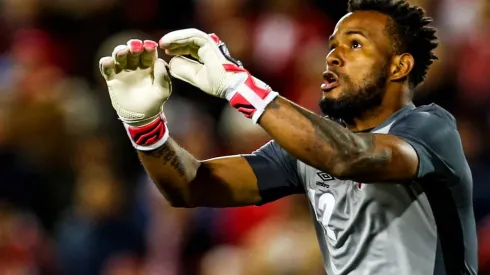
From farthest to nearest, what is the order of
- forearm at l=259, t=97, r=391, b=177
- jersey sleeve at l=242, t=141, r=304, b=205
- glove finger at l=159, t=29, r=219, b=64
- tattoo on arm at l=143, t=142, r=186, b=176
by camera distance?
jersey sleeve at l=242, t=141, r=304, b=205 < tattoo on arm at l=143, t=142, r=186, b=176 < glove finger at l=159, t=29, r=219, b=64 < forearm at l=259, t=97, r=391, b=177

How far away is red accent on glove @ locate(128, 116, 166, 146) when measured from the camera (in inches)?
141

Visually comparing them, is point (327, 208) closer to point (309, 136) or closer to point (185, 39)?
point (309, 136)

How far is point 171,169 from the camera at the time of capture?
367 cm

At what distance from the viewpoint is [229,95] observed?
3.13 metres

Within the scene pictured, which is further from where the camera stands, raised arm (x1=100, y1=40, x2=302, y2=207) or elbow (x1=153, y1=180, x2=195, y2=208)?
elbow (x1=153, y1=180, x2=195, y2=208)

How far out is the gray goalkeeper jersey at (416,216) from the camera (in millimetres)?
3312

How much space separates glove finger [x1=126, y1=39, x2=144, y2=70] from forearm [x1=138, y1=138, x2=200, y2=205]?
34cm

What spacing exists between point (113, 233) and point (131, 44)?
329 centimetres

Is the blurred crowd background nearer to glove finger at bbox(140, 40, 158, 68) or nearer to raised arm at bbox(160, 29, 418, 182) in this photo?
glove finger at bbox(140, 40, 158, 68)

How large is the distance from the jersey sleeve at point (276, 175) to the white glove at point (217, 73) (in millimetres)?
652

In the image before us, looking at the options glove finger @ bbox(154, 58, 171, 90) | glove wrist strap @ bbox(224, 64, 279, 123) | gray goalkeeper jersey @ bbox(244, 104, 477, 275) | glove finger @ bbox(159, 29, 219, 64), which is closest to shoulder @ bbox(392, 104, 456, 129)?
gray goalkeeper jersey @ bbox(244, 104, 477, 275)

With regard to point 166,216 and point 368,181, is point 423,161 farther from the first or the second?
point 166,216

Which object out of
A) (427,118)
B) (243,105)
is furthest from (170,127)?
(243,105)

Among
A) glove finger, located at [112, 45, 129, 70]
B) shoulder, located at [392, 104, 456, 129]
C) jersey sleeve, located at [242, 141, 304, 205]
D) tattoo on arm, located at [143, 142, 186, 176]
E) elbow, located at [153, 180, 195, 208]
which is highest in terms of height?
shoulder, located at [392, 104, 456, 129]
